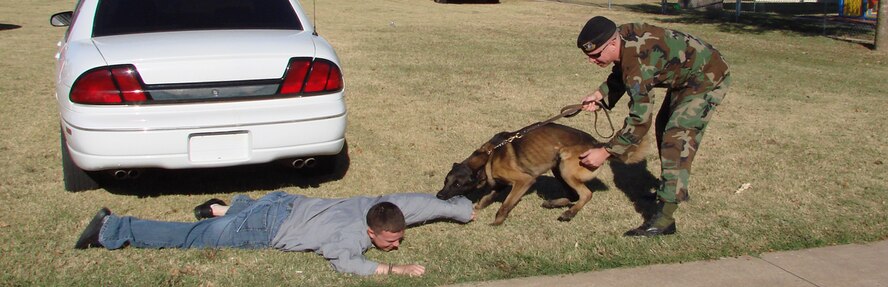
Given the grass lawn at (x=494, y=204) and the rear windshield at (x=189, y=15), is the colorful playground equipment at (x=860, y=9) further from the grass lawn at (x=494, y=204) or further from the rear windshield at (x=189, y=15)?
the rear windshield at (x=189, y=15)

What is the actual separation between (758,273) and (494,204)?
1.76 m

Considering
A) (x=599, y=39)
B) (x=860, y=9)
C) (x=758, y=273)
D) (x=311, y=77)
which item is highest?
(x=860, y=9)

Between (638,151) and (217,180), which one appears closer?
(638,151)

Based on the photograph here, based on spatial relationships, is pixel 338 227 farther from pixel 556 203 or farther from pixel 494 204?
pixel 556 203

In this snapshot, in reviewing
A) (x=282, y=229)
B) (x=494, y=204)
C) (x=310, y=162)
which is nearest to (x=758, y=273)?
(x=494, y=204)

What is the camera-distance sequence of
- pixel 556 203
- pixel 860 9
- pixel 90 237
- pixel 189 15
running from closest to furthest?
pixel 90 237, pixel 556 203, pixel 189 15, pixel 860 9

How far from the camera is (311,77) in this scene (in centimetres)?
522

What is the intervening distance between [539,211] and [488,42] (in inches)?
394

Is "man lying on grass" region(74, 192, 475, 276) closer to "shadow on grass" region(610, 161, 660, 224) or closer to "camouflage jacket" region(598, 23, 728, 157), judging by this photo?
"camouflage jacket" region(598, 23, 728, 157)

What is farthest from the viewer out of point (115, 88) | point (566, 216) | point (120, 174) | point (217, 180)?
Result: point (217, 180)

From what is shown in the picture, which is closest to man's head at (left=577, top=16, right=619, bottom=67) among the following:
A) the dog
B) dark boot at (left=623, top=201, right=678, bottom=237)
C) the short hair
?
the dog

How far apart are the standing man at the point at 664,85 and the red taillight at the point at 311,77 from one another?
1568 mm

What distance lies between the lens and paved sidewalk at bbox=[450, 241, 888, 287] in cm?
434

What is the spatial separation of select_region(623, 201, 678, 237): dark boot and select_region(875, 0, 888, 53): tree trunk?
1160cm
